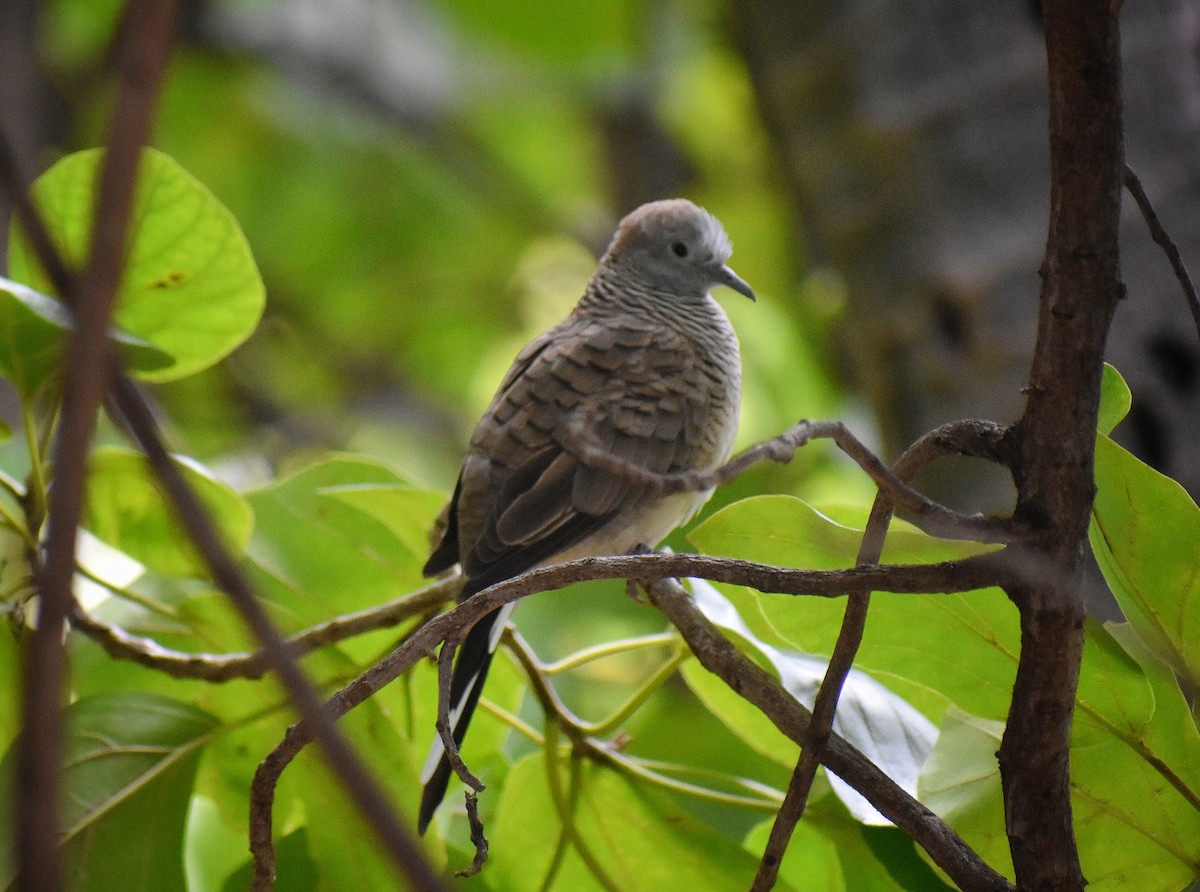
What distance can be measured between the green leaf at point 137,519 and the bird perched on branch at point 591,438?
0.23 metres

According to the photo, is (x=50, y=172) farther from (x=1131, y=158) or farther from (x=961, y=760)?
(x=1131, y=158)

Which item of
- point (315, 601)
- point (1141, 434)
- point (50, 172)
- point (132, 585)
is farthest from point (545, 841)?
point (1141, 434)

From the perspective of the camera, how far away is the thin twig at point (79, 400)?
257mm

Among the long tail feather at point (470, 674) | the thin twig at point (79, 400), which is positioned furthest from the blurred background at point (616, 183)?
the thin twig at point (79, 400)

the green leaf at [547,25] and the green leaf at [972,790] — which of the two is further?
the green leaf at [547,25]

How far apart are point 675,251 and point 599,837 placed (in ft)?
3.49

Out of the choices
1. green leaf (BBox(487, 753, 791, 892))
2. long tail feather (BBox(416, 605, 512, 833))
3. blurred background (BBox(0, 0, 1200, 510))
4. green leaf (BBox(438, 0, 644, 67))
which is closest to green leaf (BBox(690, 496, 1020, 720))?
green leaf (BBox(487, 753, 791, 892))

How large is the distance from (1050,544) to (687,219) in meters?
1.23

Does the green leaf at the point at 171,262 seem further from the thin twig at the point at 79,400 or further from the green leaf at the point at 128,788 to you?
the thin twig at the point at 79,400

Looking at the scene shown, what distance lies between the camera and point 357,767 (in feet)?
0.85

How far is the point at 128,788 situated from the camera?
3.03 feet

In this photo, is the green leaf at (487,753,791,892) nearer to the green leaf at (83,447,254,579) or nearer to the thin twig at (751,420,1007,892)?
the thin twig at (751,420,1007,892)

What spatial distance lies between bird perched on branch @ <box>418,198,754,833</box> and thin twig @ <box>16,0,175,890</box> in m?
0.90

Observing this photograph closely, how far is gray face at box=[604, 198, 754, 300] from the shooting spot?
5.87ft
